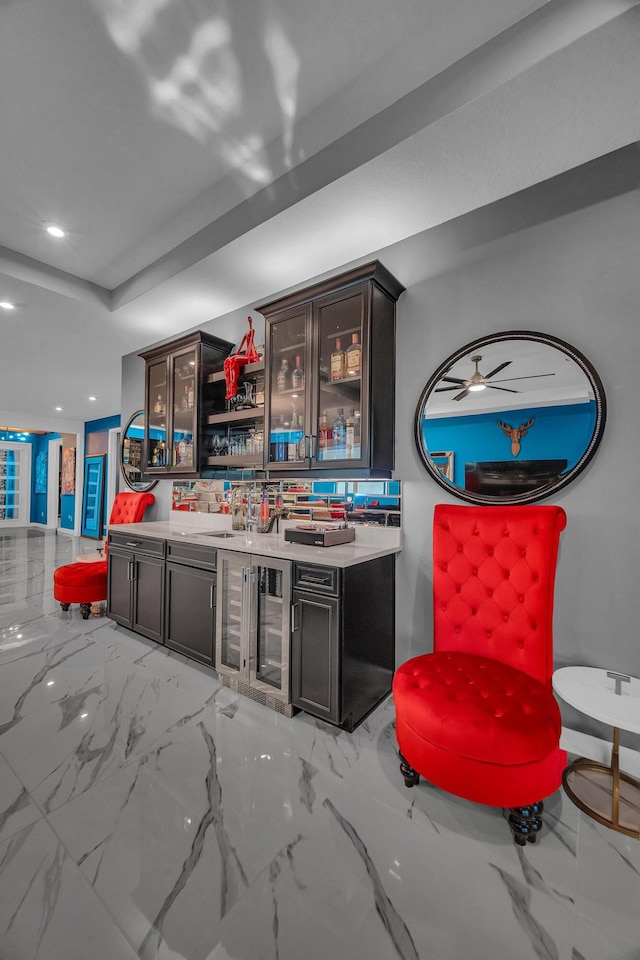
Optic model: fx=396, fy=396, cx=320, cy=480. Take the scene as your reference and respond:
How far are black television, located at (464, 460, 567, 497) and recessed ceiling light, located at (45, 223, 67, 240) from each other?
3.11 metres

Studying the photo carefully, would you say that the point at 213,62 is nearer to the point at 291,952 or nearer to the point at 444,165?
the point at 444,165

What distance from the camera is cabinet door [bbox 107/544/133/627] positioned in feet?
10.7

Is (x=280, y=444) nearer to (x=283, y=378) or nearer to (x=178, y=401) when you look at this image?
(x=283, y=378)

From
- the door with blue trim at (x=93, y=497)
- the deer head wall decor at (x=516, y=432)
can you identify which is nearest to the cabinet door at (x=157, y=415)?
the deer head wall decor at (x=516, y=432)

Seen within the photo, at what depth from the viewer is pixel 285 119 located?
1.87m

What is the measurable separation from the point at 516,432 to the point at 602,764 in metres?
1.61

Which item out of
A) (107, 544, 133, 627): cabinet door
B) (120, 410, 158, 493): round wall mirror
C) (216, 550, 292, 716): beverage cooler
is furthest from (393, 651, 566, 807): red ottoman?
(120, 410, 158, 493): round wall mirror

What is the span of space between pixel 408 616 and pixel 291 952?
5.28 feet

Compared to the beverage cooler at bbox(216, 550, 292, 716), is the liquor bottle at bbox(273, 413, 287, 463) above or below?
above

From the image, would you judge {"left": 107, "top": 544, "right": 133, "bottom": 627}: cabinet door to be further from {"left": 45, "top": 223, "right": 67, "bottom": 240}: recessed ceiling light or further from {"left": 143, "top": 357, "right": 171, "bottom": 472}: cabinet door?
{"left": 45, "top": 223, "right": 67, "bottom": 240}: recessed ceiling light

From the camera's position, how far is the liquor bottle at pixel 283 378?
110 inches

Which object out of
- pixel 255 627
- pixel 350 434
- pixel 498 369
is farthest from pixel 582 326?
pixel 255 627

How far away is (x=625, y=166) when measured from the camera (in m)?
1.84

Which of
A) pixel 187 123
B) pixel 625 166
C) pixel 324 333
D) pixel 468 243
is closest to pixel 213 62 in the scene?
pixel 187 123
